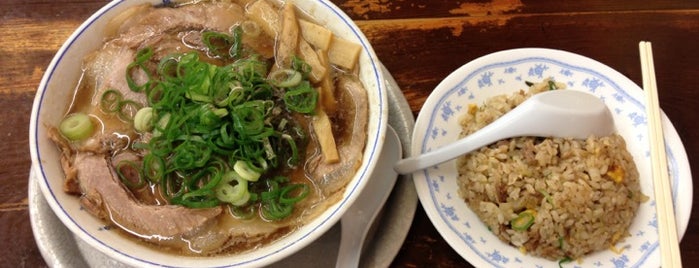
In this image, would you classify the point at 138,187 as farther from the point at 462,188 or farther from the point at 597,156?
the point at 597,156

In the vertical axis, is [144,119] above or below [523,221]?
above

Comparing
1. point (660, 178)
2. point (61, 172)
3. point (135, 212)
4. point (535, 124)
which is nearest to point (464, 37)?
point (535, 124)

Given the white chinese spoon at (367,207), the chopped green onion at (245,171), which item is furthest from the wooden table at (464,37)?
the chopped green onion at (245,171)

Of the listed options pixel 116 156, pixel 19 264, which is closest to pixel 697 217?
pixel 116 156

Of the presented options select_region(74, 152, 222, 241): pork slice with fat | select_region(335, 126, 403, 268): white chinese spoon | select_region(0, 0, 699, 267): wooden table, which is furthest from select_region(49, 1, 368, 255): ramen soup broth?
select_region(0, 0, 699, 267): wooden table

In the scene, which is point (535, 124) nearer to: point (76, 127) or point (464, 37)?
point (464, 37)

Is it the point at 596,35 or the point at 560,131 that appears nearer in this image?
the point at 560,131
